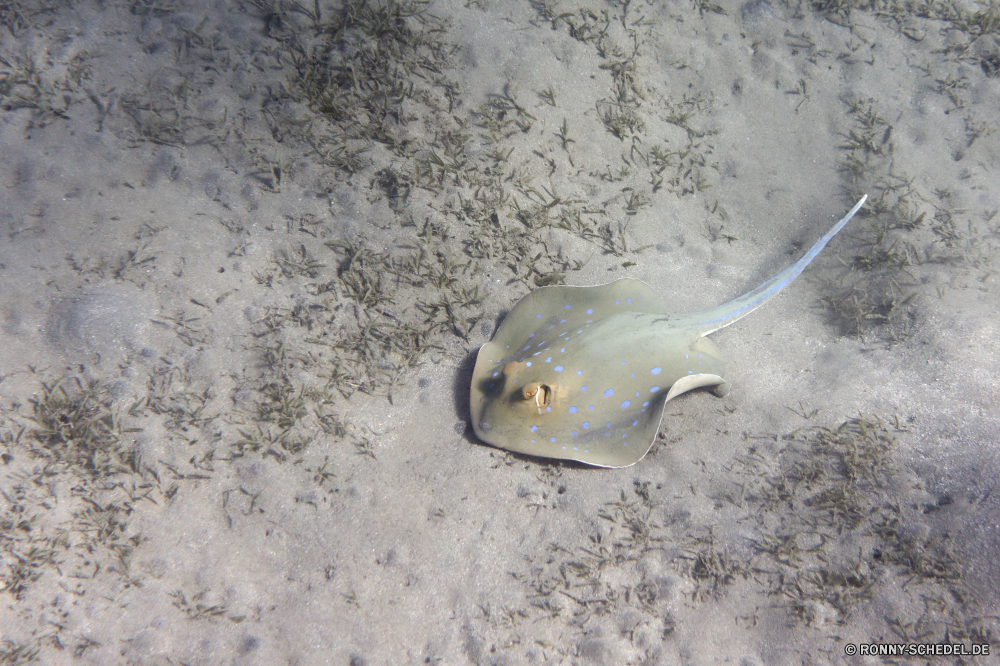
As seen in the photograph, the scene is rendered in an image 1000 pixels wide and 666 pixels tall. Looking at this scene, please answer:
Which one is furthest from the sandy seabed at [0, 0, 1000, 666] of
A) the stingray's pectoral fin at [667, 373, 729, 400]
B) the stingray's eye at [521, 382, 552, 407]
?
the stingray's eye at [521, 382, 552, 407]

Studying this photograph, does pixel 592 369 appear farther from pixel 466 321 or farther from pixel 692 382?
pixel 466 321

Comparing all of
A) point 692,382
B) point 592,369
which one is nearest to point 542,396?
point 592,369

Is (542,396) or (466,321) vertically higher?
(542,396)

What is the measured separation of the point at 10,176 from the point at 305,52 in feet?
9.62

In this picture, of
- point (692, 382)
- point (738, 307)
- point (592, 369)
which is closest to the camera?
point (692, 382)

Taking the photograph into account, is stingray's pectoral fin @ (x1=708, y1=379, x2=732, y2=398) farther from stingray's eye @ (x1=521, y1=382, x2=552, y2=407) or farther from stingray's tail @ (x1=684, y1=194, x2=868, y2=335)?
stingray's eye @ (x1=521, y1=382, x2=552, y2=407)

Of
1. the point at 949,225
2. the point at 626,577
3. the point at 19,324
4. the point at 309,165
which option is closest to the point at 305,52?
the point at 309,165

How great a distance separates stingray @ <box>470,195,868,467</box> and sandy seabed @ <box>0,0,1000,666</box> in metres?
0.34

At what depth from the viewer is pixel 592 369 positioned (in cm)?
346

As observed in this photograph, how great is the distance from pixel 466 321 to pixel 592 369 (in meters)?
1.29

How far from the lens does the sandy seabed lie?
2.95 metres

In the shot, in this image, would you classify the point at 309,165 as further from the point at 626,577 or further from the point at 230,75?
the point at 626,577

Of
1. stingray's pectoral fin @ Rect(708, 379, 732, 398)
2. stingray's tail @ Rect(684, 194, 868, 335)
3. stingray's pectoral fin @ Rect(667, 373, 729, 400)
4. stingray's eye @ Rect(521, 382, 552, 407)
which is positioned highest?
stingray's tail @ Rect(684, 194, 868, 335)

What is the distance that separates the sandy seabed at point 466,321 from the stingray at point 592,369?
343mm
